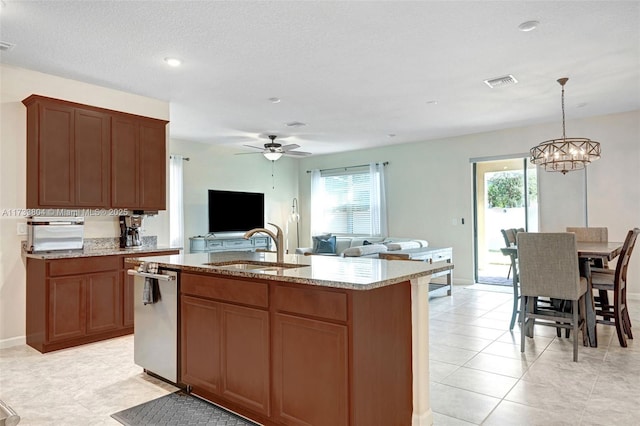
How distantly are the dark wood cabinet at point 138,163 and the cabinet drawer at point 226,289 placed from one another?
2.05 m

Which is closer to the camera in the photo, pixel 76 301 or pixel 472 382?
pixel 472 382

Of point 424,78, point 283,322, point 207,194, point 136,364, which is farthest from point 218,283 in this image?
point 207,194

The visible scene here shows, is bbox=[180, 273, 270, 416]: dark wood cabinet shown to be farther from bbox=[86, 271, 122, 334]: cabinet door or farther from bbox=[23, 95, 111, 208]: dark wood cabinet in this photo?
bbox=[23, 95, 111, 208]: dark wood cabinet

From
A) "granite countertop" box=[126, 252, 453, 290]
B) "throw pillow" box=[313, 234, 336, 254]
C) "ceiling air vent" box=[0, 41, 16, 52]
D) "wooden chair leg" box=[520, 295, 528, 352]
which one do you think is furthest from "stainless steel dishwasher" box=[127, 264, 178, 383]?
"throw pillow" box=[313, 234, 336, 254]

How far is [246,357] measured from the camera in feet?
7.75

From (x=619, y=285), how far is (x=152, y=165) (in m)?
4.94

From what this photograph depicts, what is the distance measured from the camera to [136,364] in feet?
10.5

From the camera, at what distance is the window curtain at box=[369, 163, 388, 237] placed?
8.16 metres

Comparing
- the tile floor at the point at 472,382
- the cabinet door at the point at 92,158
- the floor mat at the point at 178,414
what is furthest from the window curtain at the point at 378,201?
the floor mat at the point at 178,414

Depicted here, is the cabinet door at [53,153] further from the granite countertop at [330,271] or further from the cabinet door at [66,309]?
the granite countertop at [330,271]

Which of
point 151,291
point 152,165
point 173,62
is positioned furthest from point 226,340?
point 152,165

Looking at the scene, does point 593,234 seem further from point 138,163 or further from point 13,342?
point 13,342

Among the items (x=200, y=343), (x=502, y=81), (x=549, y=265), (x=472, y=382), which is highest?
(x=502, y=81)

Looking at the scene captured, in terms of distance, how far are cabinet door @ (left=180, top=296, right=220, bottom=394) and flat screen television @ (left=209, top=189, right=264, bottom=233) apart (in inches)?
186
